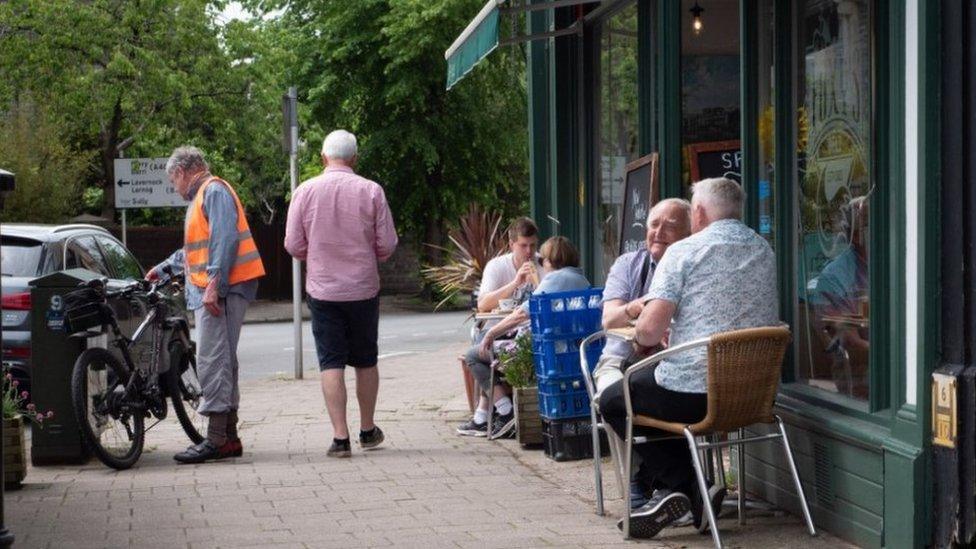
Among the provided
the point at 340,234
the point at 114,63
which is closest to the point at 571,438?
the point at 340,234

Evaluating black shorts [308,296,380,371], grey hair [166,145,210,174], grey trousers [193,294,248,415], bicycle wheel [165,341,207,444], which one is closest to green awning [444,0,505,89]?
black shorts [308,296,380,371]

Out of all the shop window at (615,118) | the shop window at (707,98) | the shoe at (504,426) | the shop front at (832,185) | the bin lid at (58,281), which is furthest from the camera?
the shop window at (615,118)

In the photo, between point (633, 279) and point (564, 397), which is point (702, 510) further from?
point (564, 397)

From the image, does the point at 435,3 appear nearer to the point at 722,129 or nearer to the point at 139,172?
the point at 139,172

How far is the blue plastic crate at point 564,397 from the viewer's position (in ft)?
27.5

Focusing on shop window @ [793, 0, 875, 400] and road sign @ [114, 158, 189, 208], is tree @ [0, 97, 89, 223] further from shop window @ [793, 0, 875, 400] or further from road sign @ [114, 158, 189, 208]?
shop window @ [793, 0, 875, 400]

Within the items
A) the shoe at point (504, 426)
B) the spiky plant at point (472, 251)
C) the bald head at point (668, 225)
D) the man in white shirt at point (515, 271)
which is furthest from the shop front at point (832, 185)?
the spiky plant at point (472, 251)

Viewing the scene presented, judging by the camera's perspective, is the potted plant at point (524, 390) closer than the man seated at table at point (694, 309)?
No

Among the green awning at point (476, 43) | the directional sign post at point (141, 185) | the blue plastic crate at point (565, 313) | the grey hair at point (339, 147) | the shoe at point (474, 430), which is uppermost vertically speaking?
the green awning at point (476, 43)

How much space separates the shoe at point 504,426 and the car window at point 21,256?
13.4 ft

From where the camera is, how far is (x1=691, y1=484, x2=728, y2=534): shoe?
629 centimetres

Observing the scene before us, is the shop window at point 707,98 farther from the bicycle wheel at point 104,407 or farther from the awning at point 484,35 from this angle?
the bicycle wheel at point 104,407

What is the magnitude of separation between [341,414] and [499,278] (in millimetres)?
2207

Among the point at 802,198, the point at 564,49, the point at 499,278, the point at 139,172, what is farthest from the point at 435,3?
the point at 802,198
